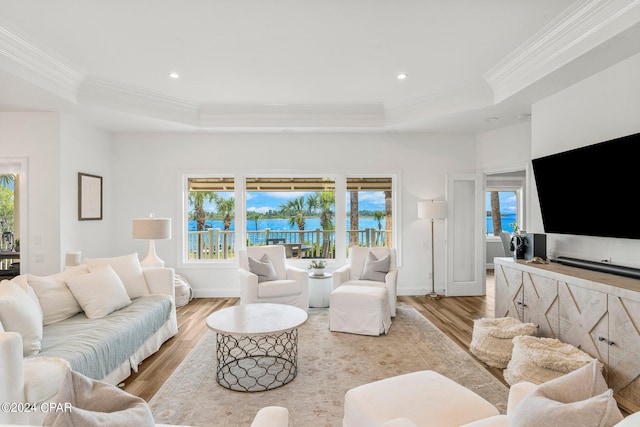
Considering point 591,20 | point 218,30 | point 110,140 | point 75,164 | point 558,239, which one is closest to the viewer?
point 591,20

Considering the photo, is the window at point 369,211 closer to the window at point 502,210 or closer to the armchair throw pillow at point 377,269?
the armchair throw pillow at point 377,269

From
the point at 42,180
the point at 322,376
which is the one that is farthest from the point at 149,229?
the point at 322,376

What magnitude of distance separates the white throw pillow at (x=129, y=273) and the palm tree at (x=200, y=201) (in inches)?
88.5

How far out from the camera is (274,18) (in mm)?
2906

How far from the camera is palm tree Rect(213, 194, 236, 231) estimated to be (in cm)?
613

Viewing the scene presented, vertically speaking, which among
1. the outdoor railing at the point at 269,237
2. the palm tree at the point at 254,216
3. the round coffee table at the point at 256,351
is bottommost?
the round coffee table at the point at 256,351

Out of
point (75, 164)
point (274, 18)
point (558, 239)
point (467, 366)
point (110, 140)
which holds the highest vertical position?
point (274, 18)

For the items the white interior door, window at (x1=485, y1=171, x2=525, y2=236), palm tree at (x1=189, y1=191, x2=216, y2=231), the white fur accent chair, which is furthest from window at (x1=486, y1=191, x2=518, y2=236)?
the white fur accent chair

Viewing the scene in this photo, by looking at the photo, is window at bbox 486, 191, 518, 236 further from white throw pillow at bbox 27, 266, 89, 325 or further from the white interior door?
white throw pillow at bbox 27, 266, 89, 325

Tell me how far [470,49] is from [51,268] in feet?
17.9

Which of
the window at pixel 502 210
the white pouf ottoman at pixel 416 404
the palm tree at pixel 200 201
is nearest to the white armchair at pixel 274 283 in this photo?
the palm tree at pixel 200 201

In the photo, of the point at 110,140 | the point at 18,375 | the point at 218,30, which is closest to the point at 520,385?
the point at 18,375

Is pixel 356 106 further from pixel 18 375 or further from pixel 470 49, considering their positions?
pixel 18 375

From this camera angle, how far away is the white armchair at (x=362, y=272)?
454 centimetres
